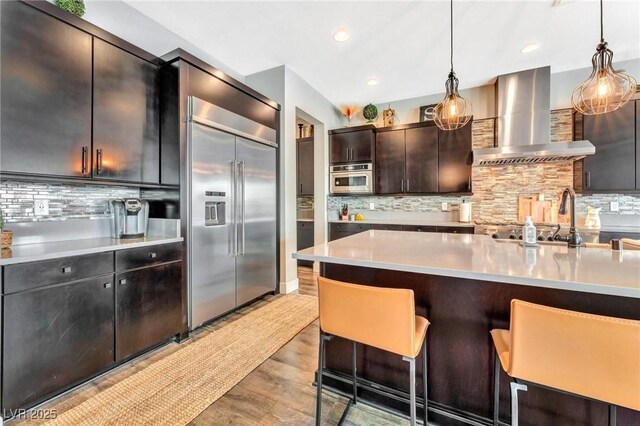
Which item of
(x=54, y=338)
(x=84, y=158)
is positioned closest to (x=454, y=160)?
(x=84, y=158)

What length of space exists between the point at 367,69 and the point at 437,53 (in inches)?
34.1

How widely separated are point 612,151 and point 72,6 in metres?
5.53

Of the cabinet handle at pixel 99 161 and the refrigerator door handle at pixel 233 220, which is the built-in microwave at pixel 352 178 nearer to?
the refrigerator door handle at pixel 233 220

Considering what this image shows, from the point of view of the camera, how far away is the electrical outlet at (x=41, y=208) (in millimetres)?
1964

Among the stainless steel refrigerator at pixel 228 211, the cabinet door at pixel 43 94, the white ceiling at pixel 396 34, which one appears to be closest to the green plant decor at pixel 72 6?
the cabinet door at pixel 43 94

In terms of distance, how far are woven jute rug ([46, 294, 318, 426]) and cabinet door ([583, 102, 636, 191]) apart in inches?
153

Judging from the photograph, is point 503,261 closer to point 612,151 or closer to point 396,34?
point 396,34

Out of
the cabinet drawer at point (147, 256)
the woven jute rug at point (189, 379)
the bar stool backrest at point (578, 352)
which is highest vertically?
the cabinet drawer at point (147, 256)

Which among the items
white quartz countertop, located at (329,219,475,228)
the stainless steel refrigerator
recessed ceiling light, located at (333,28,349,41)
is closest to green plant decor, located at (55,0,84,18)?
the stainless steel refrigerator

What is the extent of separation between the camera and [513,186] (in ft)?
13.1

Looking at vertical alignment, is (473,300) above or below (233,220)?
below

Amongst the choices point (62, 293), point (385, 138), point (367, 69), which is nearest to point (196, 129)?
point (62, 293)

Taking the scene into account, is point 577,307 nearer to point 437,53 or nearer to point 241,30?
point 437,53

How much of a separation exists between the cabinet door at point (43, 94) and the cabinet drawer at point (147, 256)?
0.66 metres
